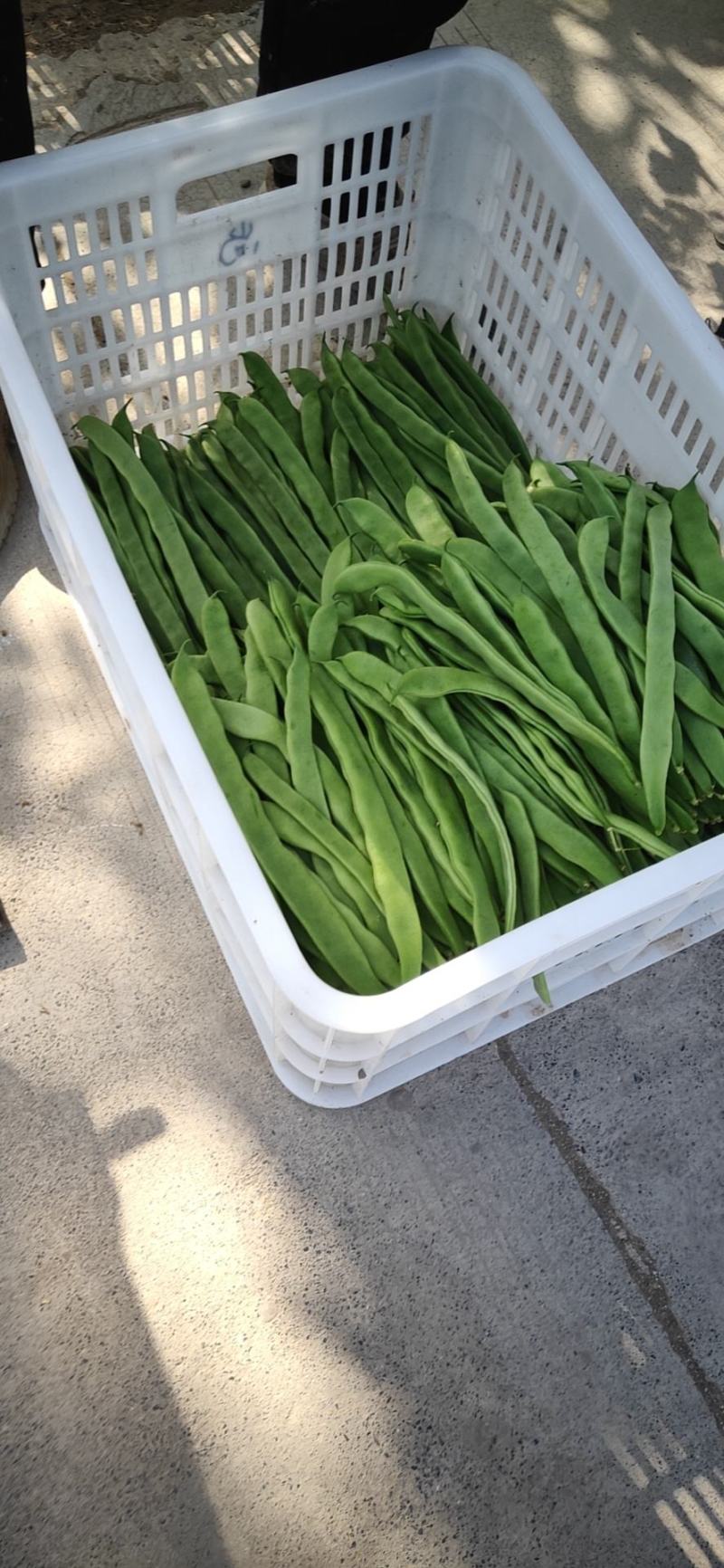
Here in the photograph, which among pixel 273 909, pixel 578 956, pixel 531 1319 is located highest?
pixel 273 909

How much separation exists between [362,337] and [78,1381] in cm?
170

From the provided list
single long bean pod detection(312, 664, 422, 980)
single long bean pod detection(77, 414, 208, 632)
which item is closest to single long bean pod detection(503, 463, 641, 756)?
single long bean pod detection(312, 664, 422, 980)

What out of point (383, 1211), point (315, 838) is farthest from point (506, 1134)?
point (315, 838)

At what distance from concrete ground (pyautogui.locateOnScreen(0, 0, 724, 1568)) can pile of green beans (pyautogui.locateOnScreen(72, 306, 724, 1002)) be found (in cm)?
38

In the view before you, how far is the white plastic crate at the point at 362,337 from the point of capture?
3.82 ft

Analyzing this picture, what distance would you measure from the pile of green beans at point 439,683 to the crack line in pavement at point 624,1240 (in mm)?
393

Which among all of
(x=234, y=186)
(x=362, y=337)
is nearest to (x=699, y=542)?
(x=362, y=337)

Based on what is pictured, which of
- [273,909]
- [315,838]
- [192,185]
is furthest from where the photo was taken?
[192,185]

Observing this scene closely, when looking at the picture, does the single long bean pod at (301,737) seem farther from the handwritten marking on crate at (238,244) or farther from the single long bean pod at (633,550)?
the handwritten marking on crate at (238,244)

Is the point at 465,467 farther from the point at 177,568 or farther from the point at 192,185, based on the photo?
the point at 192,185

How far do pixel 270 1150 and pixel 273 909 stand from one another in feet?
2.01

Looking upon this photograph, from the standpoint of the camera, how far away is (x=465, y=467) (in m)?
1.58

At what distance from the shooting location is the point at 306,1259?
154 centimetres

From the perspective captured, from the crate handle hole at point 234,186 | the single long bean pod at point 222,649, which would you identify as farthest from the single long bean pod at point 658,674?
the crate handle hole at point 234,186
